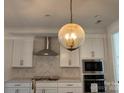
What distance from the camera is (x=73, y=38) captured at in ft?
10.2

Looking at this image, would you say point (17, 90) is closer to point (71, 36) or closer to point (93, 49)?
point (93, 49)

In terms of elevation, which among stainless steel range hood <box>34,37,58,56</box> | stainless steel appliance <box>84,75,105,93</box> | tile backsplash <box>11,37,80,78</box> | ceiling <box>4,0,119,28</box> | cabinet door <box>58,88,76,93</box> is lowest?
cabinet door <box>58,88,76,93</box>

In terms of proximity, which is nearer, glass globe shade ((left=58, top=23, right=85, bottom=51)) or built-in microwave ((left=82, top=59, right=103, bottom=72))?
glass globe shade ((left=58, top=23, right=85, bottom=51))

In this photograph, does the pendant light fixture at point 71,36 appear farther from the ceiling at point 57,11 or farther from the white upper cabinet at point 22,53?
the white upper cabinet at point 22,53

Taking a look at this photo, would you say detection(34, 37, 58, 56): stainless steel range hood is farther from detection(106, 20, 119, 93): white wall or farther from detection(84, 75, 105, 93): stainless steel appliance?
detection(106, 20, 119, 93): white wall

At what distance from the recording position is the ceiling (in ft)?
11.3

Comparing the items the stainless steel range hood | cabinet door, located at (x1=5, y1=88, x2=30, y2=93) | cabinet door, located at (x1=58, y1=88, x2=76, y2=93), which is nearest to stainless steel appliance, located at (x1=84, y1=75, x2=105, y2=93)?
cabinet door, located at (x1=58, y1=88, x2=76, y2=93)

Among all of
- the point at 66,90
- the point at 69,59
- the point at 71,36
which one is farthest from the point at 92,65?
the point at 71,36

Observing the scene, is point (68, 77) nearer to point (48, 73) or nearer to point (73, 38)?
point (48, 73)

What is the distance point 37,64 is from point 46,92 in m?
1.11

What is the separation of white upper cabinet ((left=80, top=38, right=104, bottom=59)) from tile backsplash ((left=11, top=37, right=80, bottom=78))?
0.67 metres

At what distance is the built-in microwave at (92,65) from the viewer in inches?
223

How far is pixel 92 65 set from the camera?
5695mm
